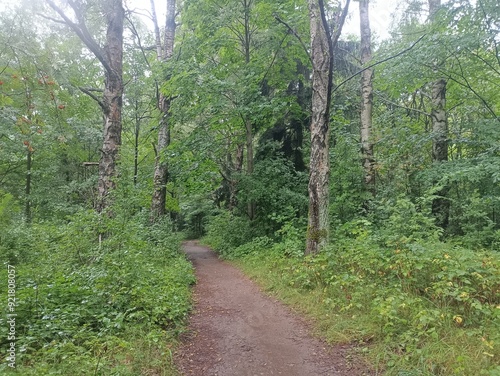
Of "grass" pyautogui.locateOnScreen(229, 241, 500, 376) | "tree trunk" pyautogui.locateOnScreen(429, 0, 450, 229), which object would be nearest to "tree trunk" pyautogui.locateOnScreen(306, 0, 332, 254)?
"grass" pyautogui.locateOnScreen(229, 241, 500, 376)

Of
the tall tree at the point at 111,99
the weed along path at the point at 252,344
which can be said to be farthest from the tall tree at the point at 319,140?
the tall tree at the point at 111,99

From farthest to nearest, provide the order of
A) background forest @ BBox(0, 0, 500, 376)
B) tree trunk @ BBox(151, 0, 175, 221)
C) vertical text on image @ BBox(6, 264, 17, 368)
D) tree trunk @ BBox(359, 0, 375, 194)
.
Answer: tree trunk @ BBox(151, 0, 175, 221)
tree trunk @ BBox(359, 0, 375, 194)
background forest @ BBox(0, 0, 500, 376)
vertical text on image @ BBox(6, 264, 17, 368)

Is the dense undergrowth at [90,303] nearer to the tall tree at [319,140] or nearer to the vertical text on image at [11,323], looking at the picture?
the vertical text on image at [11,323]

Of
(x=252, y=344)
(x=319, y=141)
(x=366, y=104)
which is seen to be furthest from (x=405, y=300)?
(x=366, y=104)

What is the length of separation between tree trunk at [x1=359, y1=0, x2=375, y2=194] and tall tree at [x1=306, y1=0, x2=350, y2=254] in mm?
4032

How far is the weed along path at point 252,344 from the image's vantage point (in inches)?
135

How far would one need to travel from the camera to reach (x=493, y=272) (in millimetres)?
4020

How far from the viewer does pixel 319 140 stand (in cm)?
667

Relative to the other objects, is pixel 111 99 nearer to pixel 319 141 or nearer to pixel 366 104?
pixel 319 141

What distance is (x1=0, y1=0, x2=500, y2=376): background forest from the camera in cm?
343

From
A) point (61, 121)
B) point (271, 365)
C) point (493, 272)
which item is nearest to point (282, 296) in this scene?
point (271, 365)

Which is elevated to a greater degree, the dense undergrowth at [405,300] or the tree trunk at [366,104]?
the tree trunk at [366,104]

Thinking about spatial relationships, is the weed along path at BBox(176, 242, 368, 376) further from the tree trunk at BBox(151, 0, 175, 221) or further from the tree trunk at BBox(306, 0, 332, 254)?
the tree trunk at BBox(151, 0, 175, 221)

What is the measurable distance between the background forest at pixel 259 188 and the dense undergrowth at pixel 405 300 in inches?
1.1
